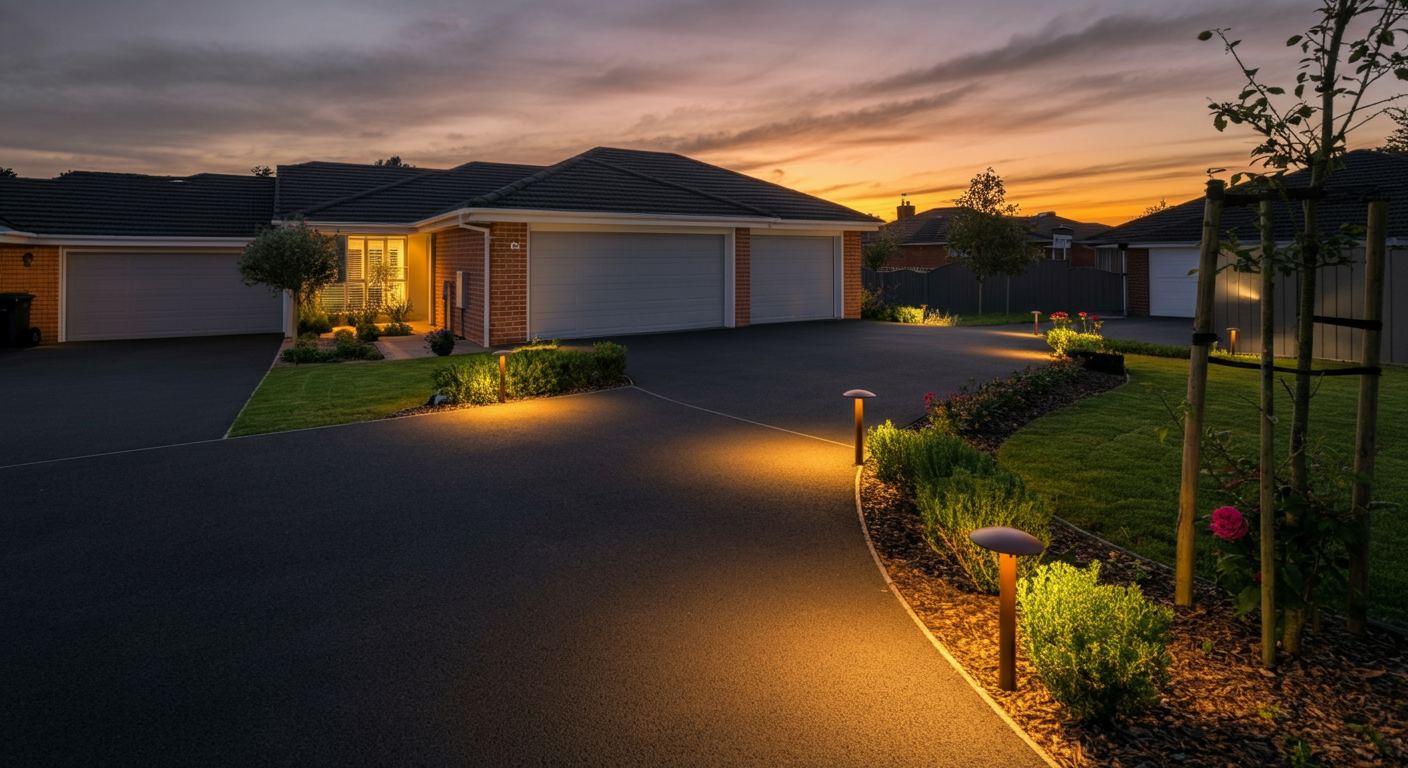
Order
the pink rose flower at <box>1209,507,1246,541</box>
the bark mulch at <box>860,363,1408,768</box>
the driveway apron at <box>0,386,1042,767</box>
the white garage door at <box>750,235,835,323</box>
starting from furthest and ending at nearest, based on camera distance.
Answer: the white garage door at <box>750,235,835,323</box> < the pink rose flower at <box>1209,507,1246,541</box> < the driveway apron at <box>0,386,1042,767</box> < the bark mulch at <box>860,363,1408,768</box>

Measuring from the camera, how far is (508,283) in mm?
18969

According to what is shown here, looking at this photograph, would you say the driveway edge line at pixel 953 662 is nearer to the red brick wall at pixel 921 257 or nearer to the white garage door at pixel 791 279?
the white garage door at pixel 791 279

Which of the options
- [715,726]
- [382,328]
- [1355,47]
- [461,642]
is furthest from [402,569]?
[382,328]

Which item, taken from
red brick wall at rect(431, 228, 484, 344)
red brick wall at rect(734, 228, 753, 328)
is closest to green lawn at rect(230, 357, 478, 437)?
red brick wall at rect(431, 228, 484, 344)

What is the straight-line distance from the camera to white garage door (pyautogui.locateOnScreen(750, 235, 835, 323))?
23734mm

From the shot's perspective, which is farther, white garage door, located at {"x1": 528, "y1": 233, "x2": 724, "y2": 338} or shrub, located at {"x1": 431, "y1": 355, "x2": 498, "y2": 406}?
white garage door, located at {"x1": 528, "y1": 233, "x2": 724, "y2": 338}

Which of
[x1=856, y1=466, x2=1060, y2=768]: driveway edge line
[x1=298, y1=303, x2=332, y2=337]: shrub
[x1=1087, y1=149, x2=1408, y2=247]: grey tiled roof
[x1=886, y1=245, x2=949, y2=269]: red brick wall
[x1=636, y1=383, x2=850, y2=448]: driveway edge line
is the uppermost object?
[x1=886, y1=245, x2=949, y2=269]: red brick wall

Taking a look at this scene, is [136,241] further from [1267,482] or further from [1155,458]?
[1267,482]

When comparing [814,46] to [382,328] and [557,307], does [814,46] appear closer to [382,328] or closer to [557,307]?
[557,307]

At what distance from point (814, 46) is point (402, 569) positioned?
15025mm

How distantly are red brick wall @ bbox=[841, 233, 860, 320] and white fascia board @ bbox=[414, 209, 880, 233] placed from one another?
0.65m

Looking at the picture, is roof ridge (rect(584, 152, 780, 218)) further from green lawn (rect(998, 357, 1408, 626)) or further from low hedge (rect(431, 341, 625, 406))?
green lawn (rect(998, 357, 1408, 626))

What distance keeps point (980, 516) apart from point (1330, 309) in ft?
49.5

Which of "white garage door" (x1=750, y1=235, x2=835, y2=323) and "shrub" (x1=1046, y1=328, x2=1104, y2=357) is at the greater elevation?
"white garage door" (x1=750, y1=235, x2=835, y2=323)
